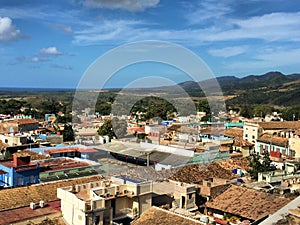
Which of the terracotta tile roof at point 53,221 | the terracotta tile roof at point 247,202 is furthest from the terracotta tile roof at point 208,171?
the terracotta tile roof at point 53,221

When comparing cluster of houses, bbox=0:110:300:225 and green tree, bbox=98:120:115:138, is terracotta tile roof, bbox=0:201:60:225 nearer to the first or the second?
cluster of houses, bbox=0:110:300:225

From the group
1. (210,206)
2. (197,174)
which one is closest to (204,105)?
(197,174)

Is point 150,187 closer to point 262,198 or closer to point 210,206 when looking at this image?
point 210,206

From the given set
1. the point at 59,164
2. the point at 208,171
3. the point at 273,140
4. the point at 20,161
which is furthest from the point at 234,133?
the point at 20,161

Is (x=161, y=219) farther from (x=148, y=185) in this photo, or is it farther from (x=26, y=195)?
(x=26, y=195)

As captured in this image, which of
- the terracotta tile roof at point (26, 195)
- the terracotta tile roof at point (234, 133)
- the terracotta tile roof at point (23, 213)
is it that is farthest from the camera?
the terracotta tile roof at point (234, 133)

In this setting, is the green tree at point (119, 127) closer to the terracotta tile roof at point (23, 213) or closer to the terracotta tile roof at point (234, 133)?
the terracotta tile roof at point (234, 133)
